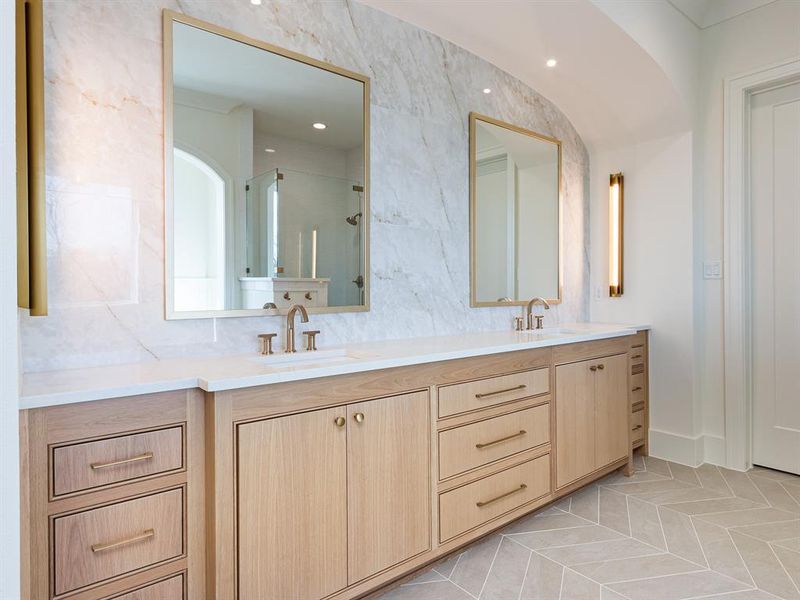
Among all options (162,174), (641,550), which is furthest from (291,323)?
(641,550)

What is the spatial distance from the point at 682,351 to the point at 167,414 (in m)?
3.07

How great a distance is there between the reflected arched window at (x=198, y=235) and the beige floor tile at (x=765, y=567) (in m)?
2.35

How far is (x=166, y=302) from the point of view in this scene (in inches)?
69.0

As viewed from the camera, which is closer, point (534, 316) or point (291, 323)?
point (291, 323)

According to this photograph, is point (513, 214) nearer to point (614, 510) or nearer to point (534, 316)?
point (534, 316)

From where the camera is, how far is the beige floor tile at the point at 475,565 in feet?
6.11

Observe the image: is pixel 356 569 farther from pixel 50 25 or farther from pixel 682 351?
pixel 682 351

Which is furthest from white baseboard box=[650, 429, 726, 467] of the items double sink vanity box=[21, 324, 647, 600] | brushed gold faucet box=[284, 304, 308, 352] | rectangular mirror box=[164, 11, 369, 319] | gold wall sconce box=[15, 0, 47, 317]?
gold wall sconce box=[15, 0, 47, 317]

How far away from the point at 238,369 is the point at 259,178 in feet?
2.80

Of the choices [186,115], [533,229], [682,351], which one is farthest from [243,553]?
[682,351]

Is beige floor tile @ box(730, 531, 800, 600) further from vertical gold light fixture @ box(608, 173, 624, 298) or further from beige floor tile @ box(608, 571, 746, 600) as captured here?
vertical gold light fixture @ box(608, 173, 624, 298)

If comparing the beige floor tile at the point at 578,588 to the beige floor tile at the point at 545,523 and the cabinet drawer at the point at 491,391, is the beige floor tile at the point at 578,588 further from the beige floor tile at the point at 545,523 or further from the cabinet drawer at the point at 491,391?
the cabinet drawer at the point at 491,391

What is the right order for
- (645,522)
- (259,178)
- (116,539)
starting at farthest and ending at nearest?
(645,522) < (259,178) < (116,539)

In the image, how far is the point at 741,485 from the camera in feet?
9.16
